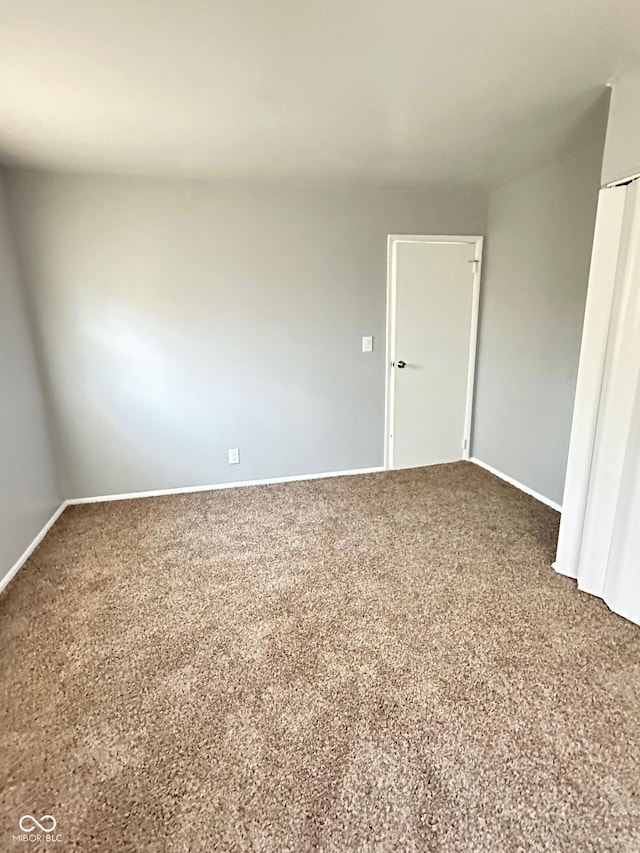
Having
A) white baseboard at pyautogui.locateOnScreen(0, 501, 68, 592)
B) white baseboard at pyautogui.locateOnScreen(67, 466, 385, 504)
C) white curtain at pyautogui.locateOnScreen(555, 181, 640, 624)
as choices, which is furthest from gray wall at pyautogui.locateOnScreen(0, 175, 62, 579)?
white curtain at pyautogui.locateOnScreen(555, 181, 640, 624)

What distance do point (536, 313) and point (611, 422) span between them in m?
1.43

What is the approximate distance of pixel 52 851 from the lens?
3.88 feet

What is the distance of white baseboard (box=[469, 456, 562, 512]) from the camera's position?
3.09 m

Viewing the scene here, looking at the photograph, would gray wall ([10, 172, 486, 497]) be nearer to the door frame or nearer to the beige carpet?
the door frame

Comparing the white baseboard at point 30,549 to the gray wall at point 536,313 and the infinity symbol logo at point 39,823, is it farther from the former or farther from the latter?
the gray wall at point 536,313

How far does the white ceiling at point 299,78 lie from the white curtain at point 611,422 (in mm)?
613

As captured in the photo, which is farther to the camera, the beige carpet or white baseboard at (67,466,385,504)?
white baseboard at (67,466,385,504)

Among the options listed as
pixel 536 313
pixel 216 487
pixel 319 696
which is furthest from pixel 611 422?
pixel 216 487

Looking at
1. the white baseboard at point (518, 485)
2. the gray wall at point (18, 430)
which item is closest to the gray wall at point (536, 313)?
the white baseboard at point (518, 485)

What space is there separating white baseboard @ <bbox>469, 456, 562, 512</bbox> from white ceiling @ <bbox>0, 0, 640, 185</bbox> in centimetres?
227

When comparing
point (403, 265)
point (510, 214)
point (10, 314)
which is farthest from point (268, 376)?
point (510, 214)

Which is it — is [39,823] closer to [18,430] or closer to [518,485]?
[18,430]

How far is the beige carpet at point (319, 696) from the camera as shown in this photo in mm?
1243

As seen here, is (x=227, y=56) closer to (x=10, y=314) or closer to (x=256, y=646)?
(x=10, y=314)
